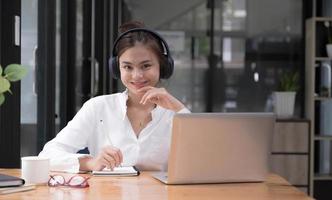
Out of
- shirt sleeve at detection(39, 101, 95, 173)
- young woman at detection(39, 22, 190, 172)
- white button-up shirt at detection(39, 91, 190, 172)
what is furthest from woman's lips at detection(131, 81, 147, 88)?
shirt sleeve at detection(39, 101, 95, 173)

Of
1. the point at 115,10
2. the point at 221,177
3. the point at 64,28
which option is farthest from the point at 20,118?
the point at 115,10

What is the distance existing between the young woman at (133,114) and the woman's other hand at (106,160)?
0.19 m

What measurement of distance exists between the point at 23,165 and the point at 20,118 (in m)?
0.71

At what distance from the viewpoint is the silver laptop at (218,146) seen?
1606 mm

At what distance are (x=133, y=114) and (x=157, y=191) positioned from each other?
738 millimetres

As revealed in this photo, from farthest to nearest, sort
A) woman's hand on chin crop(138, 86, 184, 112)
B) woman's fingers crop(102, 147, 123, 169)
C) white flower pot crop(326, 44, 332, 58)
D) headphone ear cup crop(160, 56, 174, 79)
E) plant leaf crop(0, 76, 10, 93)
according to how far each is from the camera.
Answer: white flower pot crop(326, 44, 332, 58)
headphone ear cup crop(160, 56, 174, 79)
woman's hand on chin crop(138, 86, 184, 112)
woman's fingers crop(102, 147, 123, 169)
plant leaf crop(0, 76, 10, 93)

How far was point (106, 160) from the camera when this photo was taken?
73.7 inches

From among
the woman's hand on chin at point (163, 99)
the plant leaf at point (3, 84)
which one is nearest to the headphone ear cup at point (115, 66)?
the woman's hand on chin at point (163, 99)

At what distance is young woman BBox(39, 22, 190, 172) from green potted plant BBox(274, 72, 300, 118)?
3312 mm

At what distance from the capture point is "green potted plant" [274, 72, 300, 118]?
5.39m

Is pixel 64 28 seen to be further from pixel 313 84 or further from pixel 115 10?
pixel 313 84

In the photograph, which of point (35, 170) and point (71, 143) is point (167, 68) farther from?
point (35, 170)

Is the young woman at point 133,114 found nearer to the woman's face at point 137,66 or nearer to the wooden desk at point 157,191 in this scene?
the woman's face at point 137,66

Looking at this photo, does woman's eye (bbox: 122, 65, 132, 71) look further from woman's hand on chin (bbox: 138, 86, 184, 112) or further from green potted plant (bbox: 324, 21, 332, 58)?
green potted plant (bbox: 324, 21, 332, 58)
